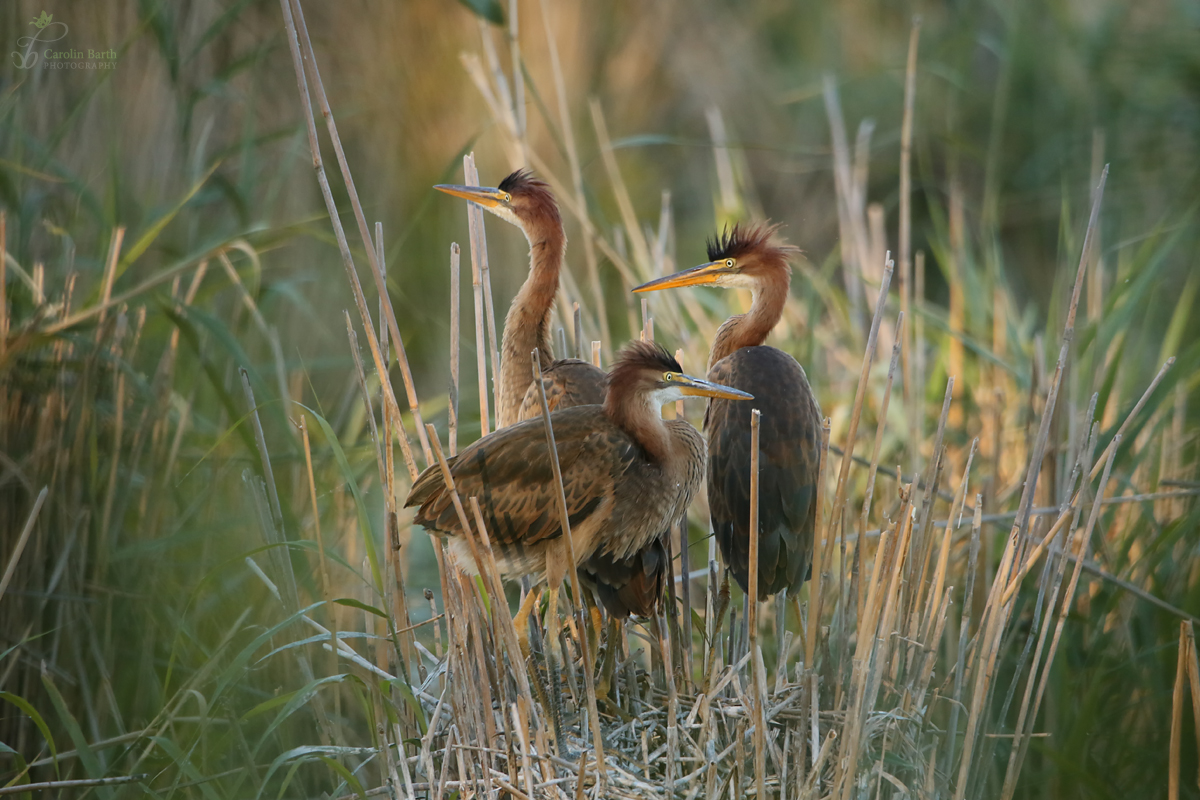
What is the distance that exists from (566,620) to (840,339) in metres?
3.08

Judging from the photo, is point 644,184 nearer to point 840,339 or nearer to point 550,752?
point 840,339

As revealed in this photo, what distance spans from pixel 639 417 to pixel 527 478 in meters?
0.28

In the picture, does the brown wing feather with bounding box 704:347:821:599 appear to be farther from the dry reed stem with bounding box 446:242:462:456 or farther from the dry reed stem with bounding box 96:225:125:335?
the dry reed stem with bounding box 96:225:125:335

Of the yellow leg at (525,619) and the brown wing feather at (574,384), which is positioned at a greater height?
the brown wing feather at (574,384)

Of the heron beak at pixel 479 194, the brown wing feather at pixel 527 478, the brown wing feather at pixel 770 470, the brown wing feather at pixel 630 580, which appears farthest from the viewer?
the heron beak at pixel 479 194

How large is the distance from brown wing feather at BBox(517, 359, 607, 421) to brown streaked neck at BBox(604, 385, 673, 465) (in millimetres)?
332

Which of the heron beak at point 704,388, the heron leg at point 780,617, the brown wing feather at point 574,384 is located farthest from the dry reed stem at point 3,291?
the heron leg at point 780,617

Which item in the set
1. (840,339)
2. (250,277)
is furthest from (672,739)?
(840,339)

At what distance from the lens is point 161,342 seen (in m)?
3.72

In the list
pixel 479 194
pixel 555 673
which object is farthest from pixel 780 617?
pixel 479 194

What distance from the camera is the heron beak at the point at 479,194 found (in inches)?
121

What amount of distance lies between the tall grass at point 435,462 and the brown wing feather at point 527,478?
0.35 ft

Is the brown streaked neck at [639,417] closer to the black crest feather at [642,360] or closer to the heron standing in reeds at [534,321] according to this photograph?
the black crest feather at [642,360]

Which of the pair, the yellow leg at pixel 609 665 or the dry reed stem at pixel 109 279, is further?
the dry reed stem at pixel 109 279
